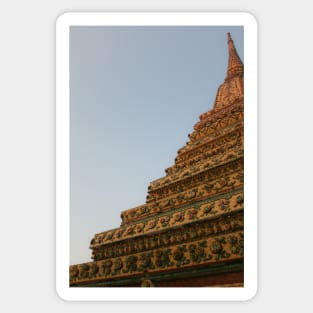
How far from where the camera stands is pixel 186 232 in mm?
3482

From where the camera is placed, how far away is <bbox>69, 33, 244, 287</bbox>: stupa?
321cm

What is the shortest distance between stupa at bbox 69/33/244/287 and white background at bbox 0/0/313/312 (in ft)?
0.77

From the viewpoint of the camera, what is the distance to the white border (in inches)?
124

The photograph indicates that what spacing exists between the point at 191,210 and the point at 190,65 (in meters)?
1.64

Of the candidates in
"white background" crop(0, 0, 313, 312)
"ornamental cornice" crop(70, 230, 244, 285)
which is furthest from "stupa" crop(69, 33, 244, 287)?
"white background" crop(0, 0, 313, 312)

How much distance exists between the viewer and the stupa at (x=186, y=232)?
3213 millimetres

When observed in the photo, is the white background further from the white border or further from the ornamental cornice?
the ornamental cornice
